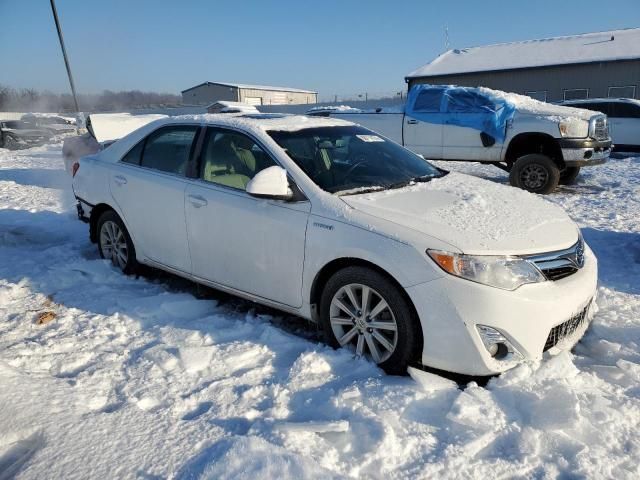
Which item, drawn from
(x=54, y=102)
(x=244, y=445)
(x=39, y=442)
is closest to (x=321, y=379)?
(x=244, y=445)

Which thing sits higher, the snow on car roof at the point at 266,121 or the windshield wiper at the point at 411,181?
the snow on car roof at the point at 266,121

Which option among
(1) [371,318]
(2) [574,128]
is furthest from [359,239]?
(2) [574,128]

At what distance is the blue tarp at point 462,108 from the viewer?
8.60 metres

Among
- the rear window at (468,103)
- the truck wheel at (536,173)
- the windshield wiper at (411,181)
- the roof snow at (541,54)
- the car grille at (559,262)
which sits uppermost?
the roof snow at (541,54)

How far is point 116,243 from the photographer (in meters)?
4.58

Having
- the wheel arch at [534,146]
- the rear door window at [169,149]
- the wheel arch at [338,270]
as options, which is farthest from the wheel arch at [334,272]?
the wheel arch at [534,146]

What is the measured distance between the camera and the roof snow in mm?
22531

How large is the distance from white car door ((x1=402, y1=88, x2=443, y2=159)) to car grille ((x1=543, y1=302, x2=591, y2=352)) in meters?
6.75

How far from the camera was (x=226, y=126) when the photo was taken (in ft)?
12.4

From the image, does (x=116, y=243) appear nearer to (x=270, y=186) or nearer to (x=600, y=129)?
(x=270, y=186)

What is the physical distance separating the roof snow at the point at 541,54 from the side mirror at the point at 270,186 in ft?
78.4

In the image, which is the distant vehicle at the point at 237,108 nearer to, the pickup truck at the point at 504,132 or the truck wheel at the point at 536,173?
the pickup truck at the point at 504,132

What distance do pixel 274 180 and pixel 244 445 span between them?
5.26 ft

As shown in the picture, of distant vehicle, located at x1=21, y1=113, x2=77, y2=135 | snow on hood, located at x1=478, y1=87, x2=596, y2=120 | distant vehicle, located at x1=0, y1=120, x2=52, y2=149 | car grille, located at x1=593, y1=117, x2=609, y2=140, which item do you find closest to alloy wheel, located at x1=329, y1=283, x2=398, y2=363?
snow on hood, located at x1=478, y1=87, x2=596, y2=120
